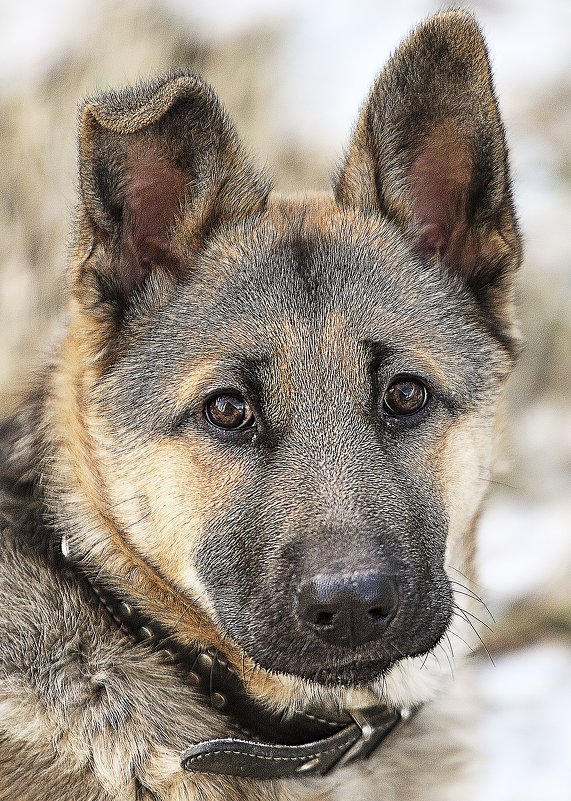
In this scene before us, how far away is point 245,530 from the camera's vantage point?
9.68 ft

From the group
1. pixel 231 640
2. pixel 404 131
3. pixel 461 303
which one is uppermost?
pixel 404 131

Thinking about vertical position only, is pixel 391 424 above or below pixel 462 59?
below

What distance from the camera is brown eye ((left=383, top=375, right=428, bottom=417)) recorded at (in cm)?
315

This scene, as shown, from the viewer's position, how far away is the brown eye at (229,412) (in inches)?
121

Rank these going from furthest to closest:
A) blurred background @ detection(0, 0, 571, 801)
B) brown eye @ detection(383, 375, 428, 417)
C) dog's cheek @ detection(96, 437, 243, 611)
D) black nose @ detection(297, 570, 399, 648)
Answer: blurred background @ detection(0, 0, 571, 801) → brown eye @ detection(383, 375, 428, 417) → dog's cheek @ detection(96, 437, 243, 611) → black nose @ detection(297, 570, 399, 648)

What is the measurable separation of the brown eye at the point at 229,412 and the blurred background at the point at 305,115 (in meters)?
3.10

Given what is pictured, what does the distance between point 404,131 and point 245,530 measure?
1420mm

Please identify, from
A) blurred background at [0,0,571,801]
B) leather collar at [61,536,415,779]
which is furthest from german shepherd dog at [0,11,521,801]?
blurred background at [0,0,571,801]

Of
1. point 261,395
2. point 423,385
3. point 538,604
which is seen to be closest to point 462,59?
point 423,385

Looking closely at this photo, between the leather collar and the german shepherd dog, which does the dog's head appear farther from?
the leather collar

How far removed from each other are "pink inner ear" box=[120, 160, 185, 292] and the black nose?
116cm

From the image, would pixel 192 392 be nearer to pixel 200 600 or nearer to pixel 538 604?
pixel 200 600

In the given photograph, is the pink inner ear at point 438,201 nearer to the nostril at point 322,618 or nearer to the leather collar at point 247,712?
the nostril at point 322,618

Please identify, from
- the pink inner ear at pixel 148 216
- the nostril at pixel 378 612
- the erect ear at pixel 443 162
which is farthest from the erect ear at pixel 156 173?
the nostril at pixel 378 612
